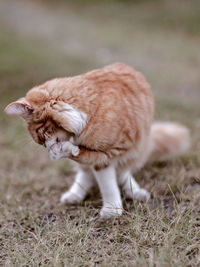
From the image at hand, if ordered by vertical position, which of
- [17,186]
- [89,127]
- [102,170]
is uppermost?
[89,127]

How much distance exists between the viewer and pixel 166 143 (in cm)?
344

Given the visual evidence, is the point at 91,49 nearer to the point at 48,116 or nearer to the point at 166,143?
the point at 166,143

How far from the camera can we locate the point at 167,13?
494 inches

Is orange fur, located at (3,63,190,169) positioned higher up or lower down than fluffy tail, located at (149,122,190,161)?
higher up

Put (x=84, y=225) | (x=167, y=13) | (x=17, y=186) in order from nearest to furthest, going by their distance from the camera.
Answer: (x=84, y=225) < (x=17, y=186) < (x=167, y=13)

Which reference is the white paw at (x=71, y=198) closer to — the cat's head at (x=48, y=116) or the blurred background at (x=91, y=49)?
the blurred background at (x=91, y=49)

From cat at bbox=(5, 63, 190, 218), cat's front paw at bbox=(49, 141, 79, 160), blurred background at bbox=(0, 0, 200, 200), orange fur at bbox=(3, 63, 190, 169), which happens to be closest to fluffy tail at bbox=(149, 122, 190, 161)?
blurred background at bbox=(0, 0, 200, 200)

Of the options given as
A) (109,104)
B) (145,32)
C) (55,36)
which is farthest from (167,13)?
(109,104)

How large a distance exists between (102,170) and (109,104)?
54 centimetres

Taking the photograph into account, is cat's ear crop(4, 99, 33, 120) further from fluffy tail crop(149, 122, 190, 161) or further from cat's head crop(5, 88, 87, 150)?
fluffy tail crop(149, 122, 190, 161)

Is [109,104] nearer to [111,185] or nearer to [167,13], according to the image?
[111,185]

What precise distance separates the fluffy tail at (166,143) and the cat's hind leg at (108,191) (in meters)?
0.96

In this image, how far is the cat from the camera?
2.27 m

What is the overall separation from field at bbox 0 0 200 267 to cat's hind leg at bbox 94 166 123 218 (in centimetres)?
10
